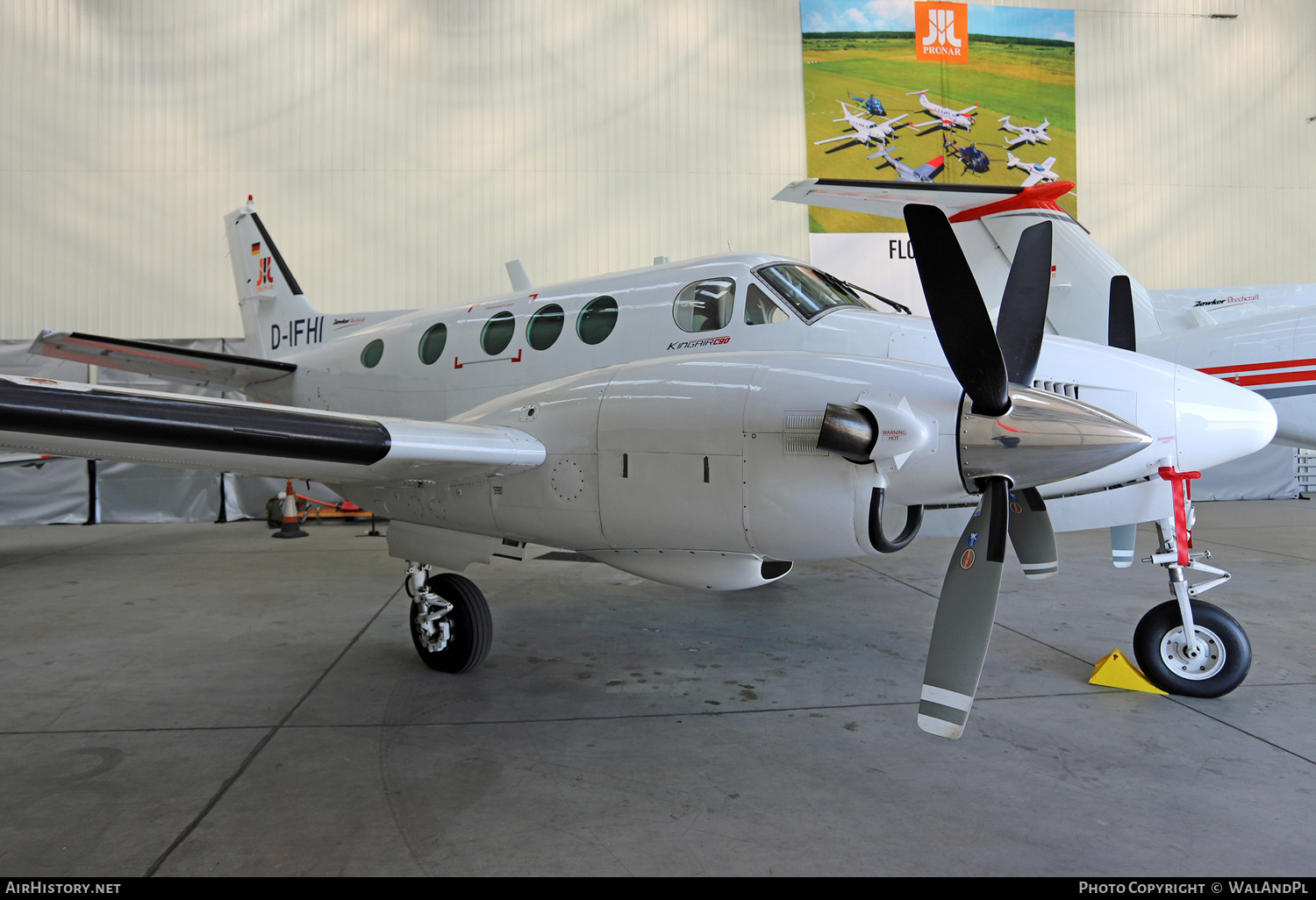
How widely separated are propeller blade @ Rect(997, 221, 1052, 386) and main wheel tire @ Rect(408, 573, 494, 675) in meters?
3.21

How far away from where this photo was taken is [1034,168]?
46.8 ft

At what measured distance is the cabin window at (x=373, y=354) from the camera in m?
7.10

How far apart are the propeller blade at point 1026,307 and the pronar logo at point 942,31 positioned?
42.2 ft

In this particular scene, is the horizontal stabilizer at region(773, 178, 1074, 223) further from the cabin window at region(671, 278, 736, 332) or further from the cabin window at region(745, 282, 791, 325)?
the cabin window at region(745, 282, 791, 325)

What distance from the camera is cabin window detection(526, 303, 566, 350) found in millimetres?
6062

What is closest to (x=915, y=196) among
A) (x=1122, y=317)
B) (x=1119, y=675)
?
(x=1122, y=317)

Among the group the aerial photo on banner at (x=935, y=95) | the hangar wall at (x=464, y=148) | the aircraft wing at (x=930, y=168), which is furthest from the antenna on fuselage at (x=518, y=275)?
the aircraft wing at (x=930, y=168)

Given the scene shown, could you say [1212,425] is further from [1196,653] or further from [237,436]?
[237,436]

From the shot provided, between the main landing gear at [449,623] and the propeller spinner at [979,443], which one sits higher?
the propeller spinner at [979,443]

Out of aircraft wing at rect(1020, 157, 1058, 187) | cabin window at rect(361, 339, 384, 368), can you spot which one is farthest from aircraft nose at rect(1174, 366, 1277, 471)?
aircraft wing at rect(1020, 157, 1058, 187)

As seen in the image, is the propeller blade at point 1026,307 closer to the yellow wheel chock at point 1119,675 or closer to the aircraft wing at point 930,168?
the yellow wheel chock at point 1119,675

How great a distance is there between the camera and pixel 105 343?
7215mm
